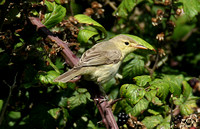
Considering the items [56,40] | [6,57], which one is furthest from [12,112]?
[56,40]

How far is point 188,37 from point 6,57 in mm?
3621

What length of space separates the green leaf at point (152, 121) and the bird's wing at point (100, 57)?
889 mm

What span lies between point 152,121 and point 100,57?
111cm

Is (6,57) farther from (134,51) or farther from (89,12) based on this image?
(134,51)

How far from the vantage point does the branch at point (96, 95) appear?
262cm

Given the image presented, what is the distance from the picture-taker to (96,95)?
3.10 meters

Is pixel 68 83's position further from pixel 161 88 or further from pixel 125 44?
pixel 125 44

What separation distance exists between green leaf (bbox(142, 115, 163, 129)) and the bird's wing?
889 mm

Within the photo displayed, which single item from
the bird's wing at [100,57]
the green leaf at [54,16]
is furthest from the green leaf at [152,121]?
the green leaf at [54,16]

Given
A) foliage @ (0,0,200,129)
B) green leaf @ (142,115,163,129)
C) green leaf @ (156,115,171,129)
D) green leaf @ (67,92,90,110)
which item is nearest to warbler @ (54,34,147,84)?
foliage @ (0,0,200,129)

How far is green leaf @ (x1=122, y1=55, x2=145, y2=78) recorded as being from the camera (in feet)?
11.8

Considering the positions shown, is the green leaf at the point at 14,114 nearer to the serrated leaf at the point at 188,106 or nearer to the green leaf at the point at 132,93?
the green leaf at the point at 132,93

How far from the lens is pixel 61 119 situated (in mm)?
3600

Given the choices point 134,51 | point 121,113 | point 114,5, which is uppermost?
point 114,5
